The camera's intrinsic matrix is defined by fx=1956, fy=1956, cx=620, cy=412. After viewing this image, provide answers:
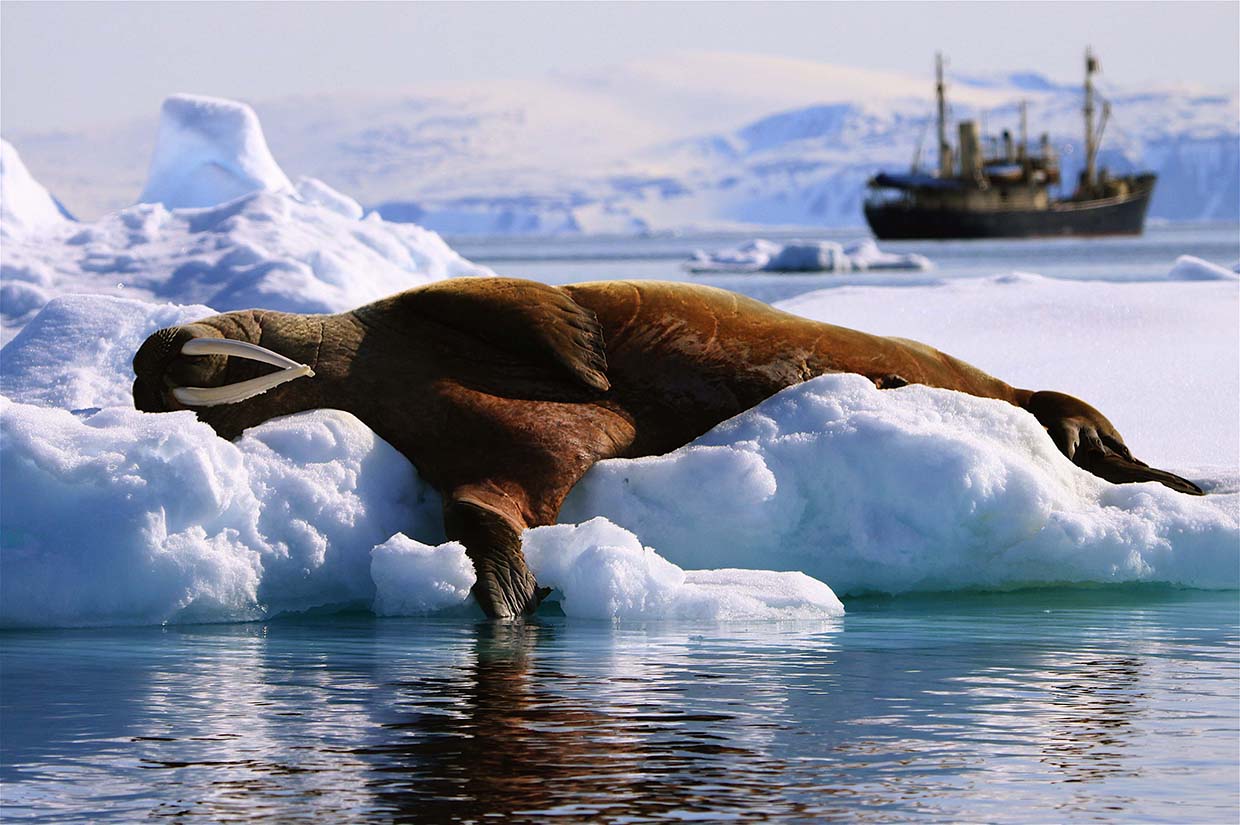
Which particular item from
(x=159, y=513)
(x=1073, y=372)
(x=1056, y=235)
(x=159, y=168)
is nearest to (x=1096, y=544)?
(x=159, y=513)

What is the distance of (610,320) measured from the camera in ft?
27.8

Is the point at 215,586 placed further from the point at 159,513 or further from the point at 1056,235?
the point at 1056,235

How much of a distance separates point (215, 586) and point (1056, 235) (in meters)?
84.9

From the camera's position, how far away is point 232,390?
782cm

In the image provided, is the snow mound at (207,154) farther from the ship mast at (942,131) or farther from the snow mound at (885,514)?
the ship mast at (942,131)

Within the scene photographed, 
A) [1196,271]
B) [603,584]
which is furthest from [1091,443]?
[1196,271]

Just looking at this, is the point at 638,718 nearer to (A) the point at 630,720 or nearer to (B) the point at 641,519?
(A) the point at 630,720

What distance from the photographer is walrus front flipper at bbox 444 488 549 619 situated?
281 inches

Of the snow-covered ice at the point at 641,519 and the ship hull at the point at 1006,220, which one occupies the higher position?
A: the ship hull at the point at 1006,220

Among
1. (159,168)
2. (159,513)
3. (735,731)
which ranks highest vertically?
(159,168)

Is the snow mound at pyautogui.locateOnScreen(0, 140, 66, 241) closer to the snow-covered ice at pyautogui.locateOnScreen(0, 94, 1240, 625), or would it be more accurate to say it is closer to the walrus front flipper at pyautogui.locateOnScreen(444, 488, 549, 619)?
the snow-covered ice at pyautogui.locateOnScreen(0, 94, 1240, 625)

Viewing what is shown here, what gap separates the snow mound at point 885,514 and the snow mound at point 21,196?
15.9 m

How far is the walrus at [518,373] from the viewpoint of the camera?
7840 mm

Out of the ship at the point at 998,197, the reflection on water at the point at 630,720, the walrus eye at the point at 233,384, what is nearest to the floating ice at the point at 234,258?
the walrus eye at the point at 233,384
